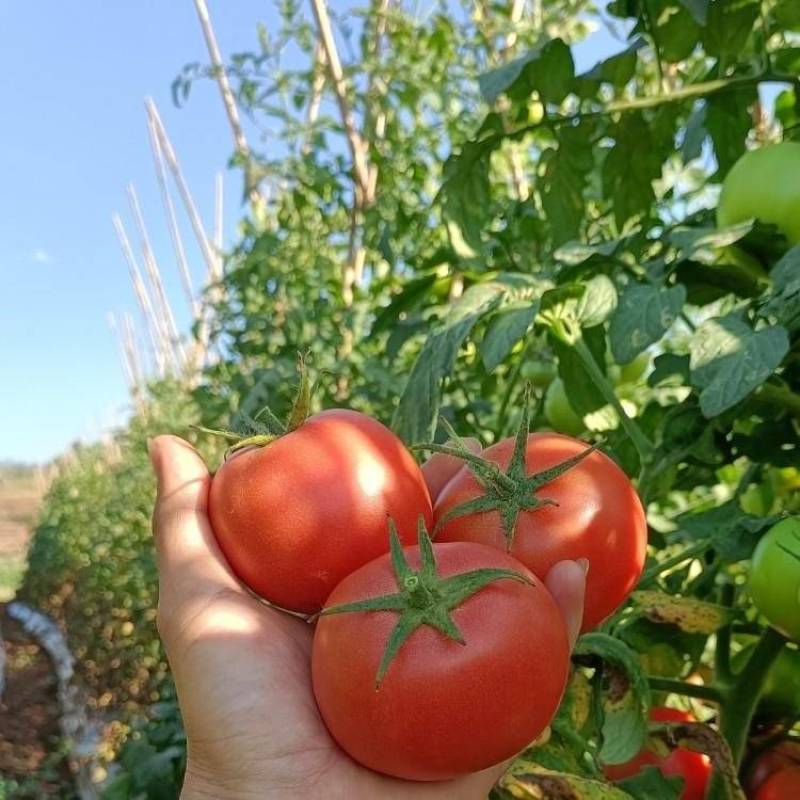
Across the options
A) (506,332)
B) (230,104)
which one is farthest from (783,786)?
(230,104)

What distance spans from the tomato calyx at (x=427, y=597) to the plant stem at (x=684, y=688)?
34 centimetres

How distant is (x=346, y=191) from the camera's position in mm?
2152

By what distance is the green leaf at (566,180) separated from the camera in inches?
41.1

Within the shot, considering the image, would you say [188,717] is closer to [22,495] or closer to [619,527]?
[619,527]

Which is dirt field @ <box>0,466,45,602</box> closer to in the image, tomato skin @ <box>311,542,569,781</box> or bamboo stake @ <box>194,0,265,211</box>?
bamboo stake @ <box>194,0,265,211</box>

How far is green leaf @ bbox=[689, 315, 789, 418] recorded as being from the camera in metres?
0.60

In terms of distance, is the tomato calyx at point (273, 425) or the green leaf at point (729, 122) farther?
the green leaf at point (729, 122)

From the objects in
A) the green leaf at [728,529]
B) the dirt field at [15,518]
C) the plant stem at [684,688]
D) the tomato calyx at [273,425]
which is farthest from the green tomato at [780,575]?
the dirt field at [15,518]

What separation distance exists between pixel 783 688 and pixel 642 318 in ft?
1.32

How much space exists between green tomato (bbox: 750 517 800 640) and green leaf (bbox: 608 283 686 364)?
17 centimetres

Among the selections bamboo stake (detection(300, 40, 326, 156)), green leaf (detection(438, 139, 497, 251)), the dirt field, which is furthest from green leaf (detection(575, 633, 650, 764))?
the dirt field

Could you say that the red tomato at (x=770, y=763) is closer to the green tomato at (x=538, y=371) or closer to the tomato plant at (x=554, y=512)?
the tomato plant at (x=554, y=512)

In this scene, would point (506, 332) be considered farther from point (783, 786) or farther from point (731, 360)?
point (783, 786)

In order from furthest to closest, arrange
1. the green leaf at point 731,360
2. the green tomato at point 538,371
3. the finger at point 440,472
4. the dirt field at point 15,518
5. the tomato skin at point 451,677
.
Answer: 1. the dirt field at point 15,518
2. the green tomato at point 538,371
3. the finger at point 440,472
4. the green leaf at point 731,360
5. the tomato skin at point 451,677
